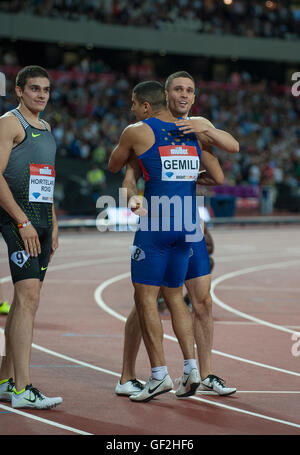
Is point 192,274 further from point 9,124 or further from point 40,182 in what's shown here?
point 9,124

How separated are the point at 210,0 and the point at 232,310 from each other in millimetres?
35769

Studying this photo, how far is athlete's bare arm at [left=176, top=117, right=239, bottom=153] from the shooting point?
21.0ft

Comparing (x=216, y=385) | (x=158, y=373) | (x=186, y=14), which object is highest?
(x=186, y=14)

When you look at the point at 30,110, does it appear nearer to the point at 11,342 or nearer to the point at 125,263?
the point at 11,342

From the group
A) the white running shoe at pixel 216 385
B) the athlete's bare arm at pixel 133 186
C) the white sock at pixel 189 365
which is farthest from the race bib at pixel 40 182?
the white running shoe at pixel 216 385

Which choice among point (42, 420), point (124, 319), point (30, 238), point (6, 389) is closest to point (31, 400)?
point (42, 420)

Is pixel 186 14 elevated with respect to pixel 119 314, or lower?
elevated

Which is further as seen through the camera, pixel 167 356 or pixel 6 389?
pixel 167 356

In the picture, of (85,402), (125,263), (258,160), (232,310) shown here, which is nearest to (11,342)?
(85,402)

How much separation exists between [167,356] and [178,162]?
255 centimetres

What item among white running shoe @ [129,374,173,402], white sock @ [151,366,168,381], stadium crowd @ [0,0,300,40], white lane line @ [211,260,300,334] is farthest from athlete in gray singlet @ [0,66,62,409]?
stadium crowd @ [0,0,300,40]

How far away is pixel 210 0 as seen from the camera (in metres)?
44.6

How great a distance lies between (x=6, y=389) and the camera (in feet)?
20.8

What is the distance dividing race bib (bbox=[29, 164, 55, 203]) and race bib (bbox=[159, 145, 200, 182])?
0.86 meters
